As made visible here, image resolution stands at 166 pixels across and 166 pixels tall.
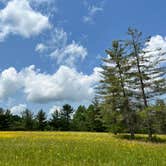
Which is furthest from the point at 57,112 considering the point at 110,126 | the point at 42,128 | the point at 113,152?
the point at 113,152

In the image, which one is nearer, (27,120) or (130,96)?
(130,96)

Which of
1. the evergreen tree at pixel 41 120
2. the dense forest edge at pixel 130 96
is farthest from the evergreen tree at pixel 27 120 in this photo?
the dense forest edge at pixel 130 96

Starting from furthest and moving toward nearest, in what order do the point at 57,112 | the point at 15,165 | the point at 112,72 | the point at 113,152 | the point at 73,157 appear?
the point at 57,112 < the point at 112,72 < the point at 113,152 < the point at 73,157 < the point at 15,165

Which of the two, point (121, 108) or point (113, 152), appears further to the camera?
point (121, 108)

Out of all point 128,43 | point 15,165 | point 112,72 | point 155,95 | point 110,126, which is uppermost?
point 128,43

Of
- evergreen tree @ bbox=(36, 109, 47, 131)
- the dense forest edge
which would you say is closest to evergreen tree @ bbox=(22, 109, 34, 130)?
evergreen tree @ bbox=(36, 109, 47, 131)

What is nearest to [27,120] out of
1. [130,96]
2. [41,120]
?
[41,120]

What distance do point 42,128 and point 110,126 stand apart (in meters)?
54.7

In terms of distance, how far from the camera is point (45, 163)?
10227mm

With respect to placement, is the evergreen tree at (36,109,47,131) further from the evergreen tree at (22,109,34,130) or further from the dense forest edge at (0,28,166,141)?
the dense forest edge at (0,28,166,141)

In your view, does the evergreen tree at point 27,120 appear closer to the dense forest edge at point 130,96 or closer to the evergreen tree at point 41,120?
the evergreen tree at point 41,120

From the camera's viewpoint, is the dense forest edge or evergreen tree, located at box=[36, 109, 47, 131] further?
evergreen tree, located at box=[36, 109, 47, 131]

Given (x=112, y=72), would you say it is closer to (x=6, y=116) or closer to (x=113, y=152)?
(x=113, y=152)

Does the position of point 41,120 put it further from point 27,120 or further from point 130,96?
point 130,96
